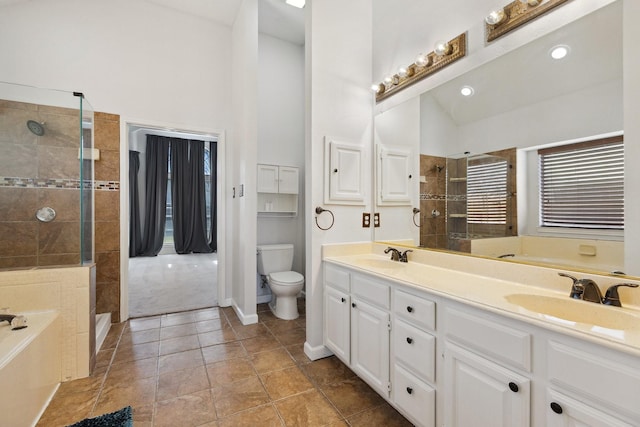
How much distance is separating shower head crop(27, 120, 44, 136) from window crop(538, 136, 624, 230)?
11.5 ft

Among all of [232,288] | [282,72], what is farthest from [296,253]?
[282,72]

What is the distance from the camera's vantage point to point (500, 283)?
4.83ft

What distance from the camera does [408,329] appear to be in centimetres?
149

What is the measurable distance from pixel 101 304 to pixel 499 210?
3.67 metres

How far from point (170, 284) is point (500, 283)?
441 cm

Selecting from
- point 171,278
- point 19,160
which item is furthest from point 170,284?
point 19,160

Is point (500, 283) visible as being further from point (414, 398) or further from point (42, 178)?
point (42, 178)

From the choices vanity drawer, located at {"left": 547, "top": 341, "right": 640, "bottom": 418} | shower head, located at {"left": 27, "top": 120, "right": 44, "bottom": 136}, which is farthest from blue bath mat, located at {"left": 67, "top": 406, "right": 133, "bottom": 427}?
shower head, located at {"left": 27, "top": 120, "right": 44, "bottom": 136}

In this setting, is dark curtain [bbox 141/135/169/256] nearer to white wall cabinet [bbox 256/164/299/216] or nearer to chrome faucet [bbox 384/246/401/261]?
white wall cabinet [bbox 256/164/299/216]

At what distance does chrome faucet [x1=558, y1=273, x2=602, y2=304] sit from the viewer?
112cm

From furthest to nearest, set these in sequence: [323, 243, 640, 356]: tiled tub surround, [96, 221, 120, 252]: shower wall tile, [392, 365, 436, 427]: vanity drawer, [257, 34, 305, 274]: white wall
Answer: [257, 34, 305, 274]: white wall < [96, 221, 120, 252]: shower wall tile < [392, 365, 436, 427]: vanity drawer < [323, 243, 640, 356]: tiled tub surround

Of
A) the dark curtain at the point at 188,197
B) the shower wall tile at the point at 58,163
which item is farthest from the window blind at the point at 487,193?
the dark curtain at the point at 188,197

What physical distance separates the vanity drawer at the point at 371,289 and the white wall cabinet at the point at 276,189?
75.1 inches

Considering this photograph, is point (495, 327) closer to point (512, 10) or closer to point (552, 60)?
point (552, 60)
